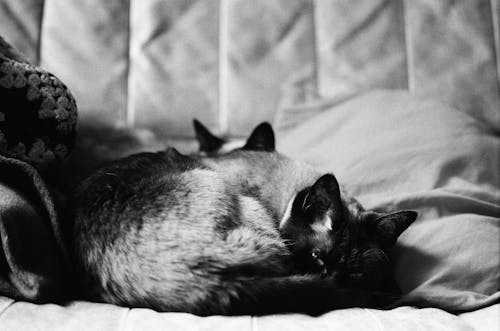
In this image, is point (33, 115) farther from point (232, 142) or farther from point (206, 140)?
point (232, 142)

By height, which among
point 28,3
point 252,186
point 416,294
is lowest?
point 416,294

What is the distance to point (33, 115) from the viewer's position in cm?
141

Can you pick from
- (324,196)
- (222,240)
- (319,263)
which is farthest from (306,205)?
(222,240)

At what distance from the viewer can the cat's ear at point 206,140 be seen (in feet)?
5.78

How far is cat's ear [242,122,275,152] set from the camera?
65.2 inches

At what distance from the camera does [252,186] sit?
1.50 meters

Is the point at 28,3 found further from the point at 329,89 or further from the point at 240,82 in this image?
the point at 329,89

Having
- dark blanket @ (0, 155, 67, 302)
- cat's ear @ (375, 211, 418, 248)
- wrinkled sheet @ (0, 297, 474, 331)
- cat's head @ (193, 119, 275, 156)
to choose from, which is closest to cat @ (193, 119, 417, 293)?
cat's ear @ (375, 211, 418, 248)

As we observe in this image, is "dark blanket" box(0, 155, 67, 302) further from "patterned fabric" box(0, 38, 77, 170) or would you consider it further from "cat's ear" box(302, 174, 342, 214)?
"cat's ear" box(302, 174, 342, 214)

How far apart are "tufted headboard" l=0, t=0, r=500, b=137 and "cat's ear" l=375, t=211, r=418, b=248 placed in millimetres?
647

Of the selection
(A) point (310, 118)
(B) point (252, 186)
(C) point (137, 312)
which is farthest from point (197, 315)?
(A) point (310, 118)

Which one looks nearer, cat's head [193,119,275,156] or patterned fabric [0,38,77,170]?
patterned fabric [0,38,77,170]

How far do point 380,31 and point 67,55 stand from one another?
1156mm

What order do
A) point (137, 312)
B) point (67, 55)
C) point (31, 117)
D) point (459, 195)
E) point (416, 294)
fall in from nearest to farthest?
1. point (137, 312)
2. point (416, 294)
3. point (31, 117)
4. point (459, 195)
5. point (67, 55)
